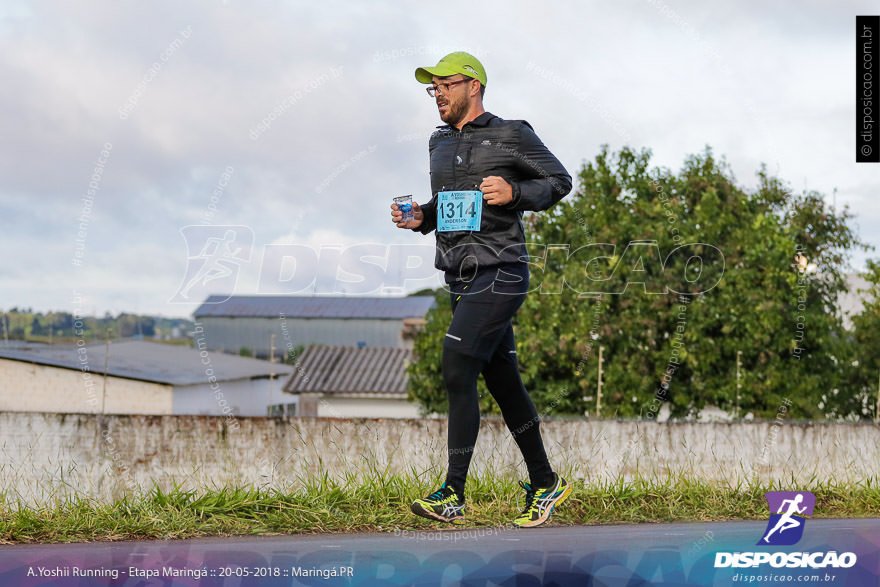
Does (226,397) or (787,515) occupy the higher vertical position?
(787,515)

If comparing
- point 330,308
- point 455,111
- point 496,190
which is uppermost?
point 330,308

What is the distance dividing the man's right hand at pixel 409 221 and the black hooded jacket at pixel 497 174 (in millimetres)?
232

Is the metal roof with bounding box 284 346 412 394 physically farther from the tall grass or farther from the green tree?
the tall grass

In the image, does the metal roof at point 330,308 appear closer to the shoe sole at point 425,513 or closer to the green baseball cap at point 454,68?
the green baseball cap at point 454,68

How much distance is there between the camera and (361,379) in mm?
46062

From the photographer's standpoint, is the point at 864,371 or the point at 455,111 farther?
the point at 864,371

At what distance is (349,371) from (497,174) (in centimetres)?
4416

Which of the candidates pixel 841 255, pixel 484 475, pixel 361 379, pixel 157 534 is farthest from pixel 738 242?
pixel 361 379

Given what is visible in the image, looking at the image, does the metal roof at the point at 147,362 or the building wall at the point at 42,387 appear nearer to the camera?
the building wall at the point at 42,387

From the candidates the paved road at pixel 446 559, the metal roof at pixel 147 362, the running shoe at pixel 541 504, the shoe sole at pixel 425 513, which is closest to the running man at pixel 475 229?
the shoe sole at pixel 425 513

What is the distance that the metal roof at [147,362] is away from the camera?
26.3 m

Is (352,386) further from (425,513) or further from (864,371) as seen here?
(425,513)

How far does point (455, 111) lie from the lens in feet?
13.6

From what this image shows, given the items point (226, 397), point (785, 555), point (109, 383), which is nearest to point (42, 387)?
point (109, 383)
